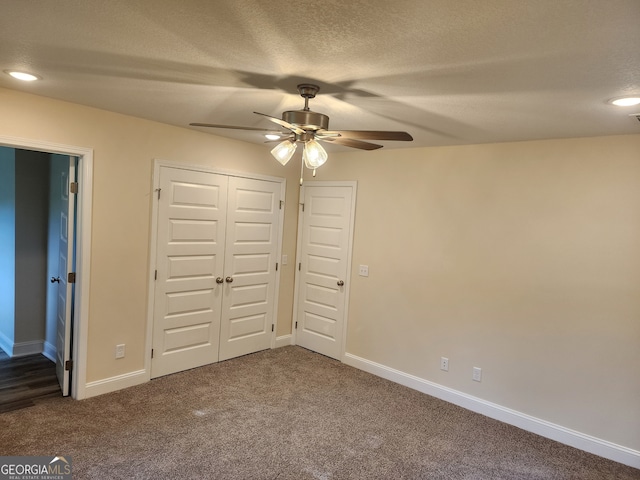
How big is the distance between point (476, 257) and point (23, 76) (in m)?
3.71

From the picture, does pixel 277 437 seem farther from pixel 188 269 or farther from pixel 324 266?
pixel 324 266

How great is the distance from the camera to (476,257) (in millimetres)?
3637

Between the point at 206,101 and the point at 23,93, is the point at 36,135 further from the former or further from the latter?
the point at 206,101

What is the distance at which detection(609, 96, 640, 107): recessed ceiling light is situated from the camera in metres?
2.15

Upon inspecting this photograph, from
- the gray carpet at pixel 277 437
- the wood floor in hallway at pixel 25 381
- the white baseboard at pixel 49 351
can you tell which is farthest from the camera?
the white baseboard at pixel 49 351

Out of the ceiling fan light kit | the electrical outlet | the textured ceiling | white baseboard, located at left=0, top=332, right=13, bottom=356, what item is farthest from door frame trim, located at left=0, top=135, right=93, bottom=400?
the electrical outlet

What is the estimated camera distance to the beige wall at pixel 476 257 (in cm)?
296

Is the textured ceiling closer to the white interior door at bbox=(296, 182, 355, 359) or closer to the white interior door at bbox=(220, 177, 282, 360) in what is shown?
the white interior door at bbox=(220, 177, 282, 360)

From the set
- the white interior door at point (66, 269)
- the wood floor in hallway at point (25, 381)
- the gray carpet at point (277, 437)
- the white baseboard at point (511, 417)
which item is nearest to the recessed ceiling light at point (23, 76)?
the white interior door at point (66, 269)

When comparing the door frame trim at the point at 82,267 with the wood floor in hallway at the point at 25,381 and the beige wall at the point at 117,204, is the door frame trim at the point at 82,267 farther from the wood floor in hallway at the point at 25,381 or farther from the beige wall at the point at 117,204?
the wood floor in hallway at the point at 25,381

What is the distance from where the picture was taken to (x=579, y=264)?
3.11 m

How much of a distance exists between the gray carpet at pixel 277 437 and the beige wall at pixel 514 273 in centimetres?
42

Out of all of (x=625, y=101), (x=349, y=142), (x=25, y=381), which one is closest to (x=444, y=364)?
(x=349, y=142)

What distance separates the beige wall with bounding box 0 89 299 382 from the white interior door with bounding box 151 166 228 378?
158mm
